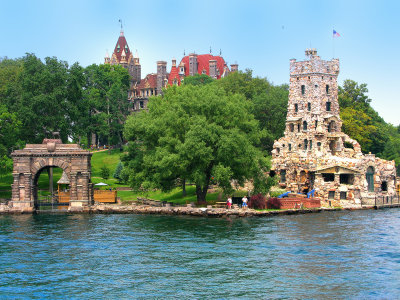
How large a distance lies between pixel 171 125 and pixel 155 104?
29.7 ft

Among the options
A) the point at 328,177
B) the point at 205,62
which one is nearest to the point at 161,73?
the point at 205,62

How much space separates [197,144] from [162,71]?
9516 cm

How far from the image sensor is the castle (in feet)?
488

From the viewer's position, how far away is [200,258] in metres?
37.8

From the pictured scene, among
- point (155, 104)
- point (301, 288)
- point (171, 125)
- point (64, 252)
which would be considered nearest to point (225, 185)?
point (171, 125)

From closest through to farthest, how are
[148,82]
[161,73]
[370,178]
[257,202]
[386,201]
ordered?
1. [257,202]
2. [386,201]
3. [370,178]
4. [161,73]
5. [148,82]

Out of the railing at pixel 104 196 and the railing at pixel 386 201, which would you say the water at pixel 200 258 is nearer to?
the railing at pixel 104 196

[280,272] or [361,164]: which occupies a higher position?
[361,164]

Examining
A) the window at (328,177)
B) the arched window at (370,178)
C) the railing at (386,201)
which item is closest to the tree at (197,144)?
the window at (328,177)

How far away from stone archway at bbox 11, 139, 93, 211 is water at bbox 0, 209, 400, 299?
7.78m

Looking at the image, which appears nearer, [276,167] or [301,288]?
[301,288]

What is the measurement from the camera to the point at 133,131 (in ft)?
221

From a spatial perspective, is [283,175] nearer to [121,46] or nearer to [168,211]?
[168,211]

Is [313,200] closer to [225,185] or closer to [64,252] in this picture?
[225,185]
